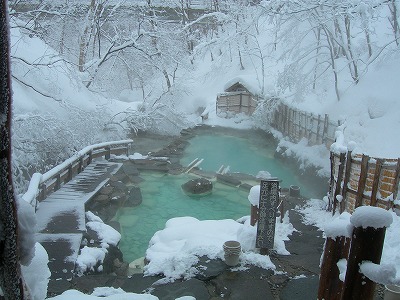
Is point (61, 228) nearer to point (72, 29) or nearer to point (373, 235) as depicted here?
point (373, 235)

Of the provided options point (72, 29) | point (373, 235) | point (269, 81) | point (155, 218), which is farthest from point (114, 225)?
point (269, 81)

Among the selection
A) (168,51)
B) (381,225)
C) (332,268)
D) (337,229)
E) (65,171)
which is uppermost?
(168,51)

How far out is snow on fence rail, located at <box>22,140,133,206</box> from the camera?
21.8 feet

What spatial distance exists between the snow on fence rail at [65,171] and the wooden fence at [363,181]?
5583mm

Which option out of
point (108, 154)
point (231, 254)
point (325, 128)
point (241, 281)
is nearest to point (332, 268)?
point (241, 281)

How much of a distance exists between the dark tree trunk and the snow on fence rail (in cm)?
514

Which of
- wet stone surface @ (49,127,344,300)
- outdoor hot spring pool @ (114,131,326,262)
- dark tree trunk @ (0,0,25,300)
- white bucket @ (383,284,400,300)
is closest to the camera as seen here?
dark tree trunk @ (0,0,25,300)

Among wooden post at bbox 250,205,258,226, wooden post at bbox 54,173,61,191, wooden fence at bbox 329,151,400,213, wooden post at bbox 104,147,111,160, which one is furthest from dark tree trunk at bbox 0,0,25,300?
wooden post at bbox 104,147,111,160

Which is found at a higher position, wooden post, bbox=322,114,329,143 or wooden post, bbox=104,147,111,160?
wooden post, bbox=322,114,329,143

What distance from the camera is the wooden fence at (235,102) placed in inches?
918

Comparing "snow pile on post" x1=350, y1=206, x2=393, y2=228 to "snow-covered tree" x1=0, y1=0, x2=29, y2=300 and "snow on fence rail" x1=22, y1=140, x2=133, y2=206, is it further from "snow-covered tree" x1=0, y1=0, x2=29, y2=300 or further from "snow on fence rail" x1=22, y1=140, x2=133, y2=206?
"snow on fence rail" x1=22, y1=140, x2=133, y2=206

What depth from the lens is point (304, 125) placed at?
15703 mm

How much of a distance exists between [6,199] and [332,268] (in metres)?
2.17

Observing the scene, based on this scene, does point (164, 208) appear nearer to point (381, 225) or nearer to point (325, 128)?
point (325, 128)
